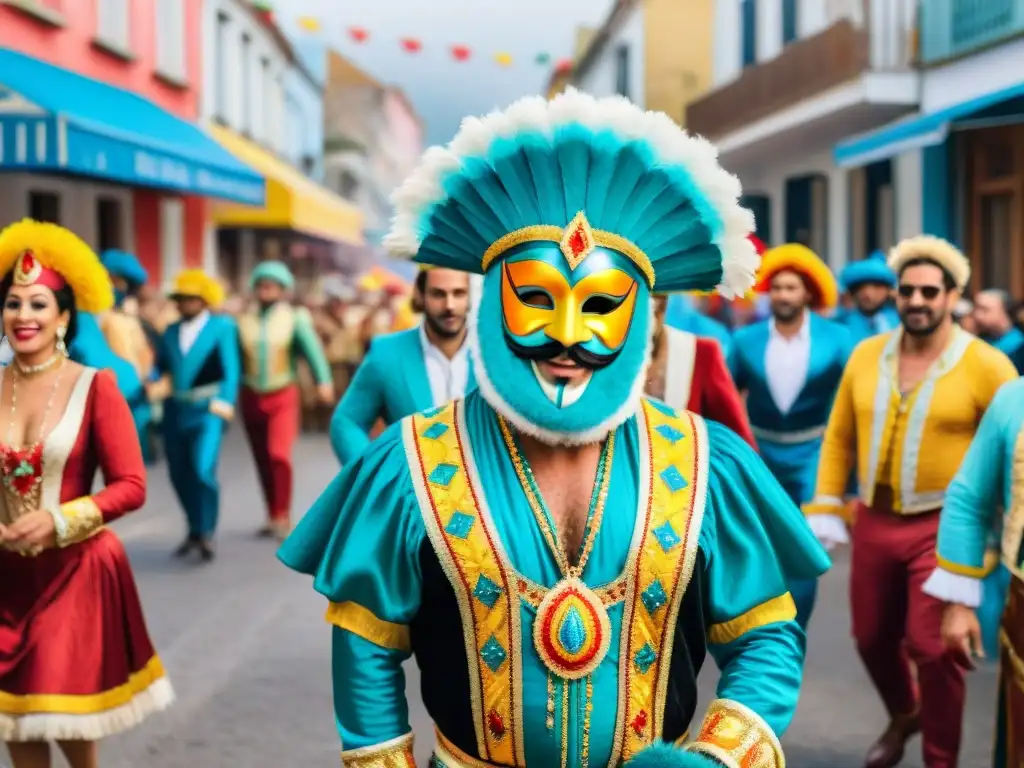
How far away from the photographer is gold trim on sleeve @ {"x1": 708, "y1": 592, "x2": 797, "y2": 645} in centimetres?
267

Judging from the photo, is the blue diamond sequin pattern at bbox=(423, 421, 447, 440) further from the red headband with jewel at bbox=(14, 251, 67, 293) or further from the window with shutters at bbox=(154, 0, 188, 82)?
the window with shutters at bbox=(154, 0, 188, 82)

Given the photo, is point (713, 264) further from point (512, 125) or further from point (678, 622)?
point (678, 622)

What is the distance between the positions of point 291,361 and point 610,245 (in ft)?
26.7

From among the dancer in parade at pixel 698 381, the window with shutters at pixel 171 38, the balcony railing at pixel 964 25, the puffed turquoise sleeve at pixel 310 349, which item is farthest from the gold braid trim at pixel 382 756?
the window with shutters at pixel 171 38

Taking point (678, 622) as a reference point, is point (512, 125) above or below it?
above

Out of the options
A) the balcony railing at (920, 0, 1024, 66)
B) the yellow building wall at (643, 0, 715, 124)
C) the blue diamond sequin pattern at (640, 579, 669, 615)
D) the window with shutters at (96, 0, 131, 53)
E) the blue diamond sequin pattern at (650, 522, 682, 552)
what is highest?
the yellow building wall at (643, 0, 715, 124)

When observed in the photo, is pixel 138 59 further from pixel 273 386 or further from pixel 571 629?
pixel 571 629

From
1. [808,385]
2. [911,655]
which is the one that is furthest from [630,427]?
[808,385]

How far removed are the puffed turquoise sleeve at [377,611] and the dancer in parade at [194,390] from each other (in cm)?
702

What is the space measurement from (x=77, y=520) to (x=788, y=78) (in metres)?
18.0

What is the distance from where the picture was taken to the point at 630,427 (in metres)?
2.72

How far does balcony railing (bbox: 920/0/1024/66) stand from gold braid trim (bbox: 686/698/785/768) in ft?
44.6

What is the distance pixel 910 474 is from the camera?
5.27 metres

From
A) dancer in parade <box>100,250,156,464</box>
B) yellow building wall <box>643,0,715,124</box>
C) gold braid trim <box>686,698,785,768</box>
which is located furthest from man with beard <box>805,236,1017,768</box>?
yellow building wall <box>643,0,715,124</box>
